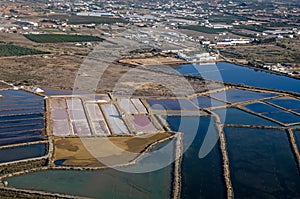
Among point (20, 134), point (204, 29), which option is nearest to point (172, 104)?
point (20, 134)

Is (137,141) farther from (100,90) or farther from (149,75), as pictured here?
(149,75)

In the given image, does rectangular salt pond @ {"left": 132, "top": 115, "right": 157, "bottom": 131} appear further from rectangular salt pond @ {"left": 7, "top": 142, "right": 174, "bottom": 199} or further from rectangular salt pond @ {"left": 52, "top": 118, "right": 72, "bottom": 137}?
rectangular salt pond @ {"left": 7, "top": 142, "right": 174, "bottom": 199}

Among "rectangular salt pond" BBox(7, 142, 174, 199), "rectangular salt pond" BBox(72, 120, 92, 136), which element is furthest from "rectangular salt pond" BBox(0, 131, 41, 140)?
"rectangular salt pond" BBox(7, 142, 174, 199)

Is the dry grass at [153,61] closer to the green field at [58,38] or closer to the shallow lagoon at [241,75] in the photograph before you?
the shallow lagoon at [241,75]

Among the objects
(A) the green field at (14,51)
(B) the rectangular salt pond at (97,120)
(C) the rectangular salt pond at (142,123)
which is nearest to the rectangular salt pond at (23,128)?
(B) the rectangular salt pond at (97,120)

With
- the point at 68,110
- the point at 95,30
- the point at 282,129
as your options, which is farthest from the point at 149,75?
the point at 95,30

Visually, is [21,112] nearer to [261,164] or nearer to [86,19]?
[261,164]
